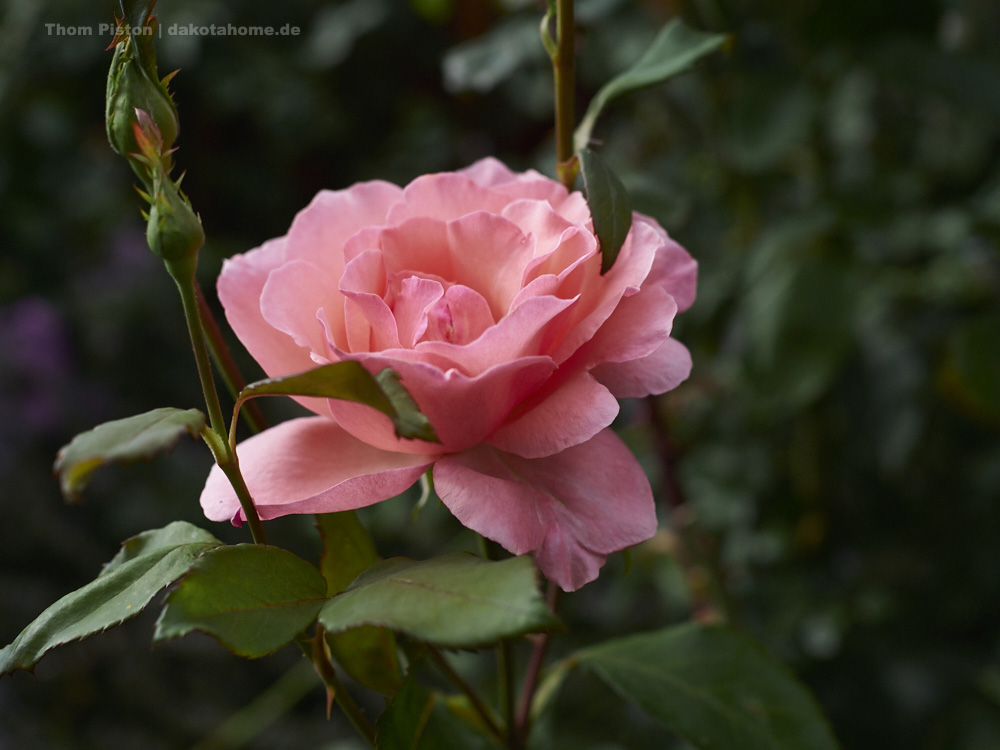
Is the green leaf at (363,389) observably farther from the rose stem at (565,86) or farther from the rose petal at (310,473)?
the rose stem at (565,86)

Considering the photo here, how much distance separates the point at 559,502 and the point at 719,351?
621 millimetres

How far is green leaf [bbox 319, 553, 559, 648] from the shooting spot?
0.20 meters

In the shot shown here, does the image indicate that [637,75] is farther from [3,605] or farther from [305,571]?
[3,605]

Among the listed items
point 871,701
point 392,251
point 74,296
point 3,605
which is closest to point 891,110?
point 871,701

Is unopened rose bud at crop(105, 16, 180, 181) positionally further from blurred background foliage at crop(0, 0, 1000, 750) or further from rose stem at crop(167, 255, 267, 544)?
blurred background foliage at crop(0, 0, 1000, 750)

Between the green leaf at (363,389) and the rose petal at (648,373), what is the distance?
92 millimetres

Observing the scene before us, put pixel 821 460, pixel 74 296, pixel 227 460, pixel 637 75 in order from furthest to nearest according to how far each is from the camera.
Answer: pixel 74 296 < pixel 821 460 < pixel 637 75 < pixel 227 460

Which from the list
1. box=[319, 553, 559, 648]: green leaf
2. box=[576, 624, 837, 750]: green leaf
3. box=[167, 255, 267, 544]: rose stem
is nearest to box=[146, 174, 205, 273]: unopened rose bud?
box=[167, 255, 267, 544]: rose stem

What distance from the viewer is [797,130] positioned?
0.69 meters

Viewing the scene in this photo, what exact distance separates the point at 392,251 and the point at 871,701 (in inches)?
27.1

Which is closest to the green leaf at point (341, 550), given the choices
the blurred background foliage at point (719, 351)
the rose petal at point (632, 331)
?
the rose petal at point (632, 331)

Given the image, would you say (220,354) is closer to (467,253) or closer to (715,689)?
(467,253)

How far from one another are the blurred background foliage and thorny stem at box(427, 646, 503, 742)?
0.56ft

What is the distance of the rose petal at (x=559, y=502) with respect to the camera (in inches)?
9.6
